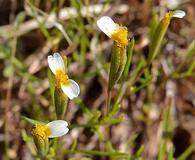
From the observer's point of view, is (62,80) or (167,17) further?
(167,17)

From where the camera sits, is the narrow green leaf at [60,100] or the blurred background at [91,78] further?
the blurred background at [91,78]

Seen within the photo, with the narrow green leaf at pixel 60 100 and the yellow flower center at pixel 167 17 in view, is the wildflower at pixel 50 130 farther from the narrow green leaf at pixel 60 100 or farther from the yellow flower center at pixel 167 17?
the yellow flower center at pixel 167 17

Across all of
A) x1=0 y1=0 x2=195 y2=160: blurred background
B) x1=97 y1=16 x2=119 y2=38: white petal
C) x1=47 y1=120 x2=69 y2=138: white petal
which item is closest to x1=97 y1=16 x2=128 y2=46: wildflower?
x1=97 y1=16 x2=119 y2=38: white petal

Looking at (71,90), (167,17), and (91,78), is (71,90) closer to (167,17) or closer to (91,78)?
(167,17)

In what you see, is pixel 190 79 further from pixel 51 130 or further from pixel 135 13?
pixel 51 130

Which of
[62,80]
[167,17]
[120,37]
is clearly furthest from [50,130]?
[167,17]

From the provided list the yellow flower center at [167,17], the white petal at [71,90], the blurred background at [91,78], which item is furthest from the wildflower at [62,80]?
the blurred background at [91,78]
